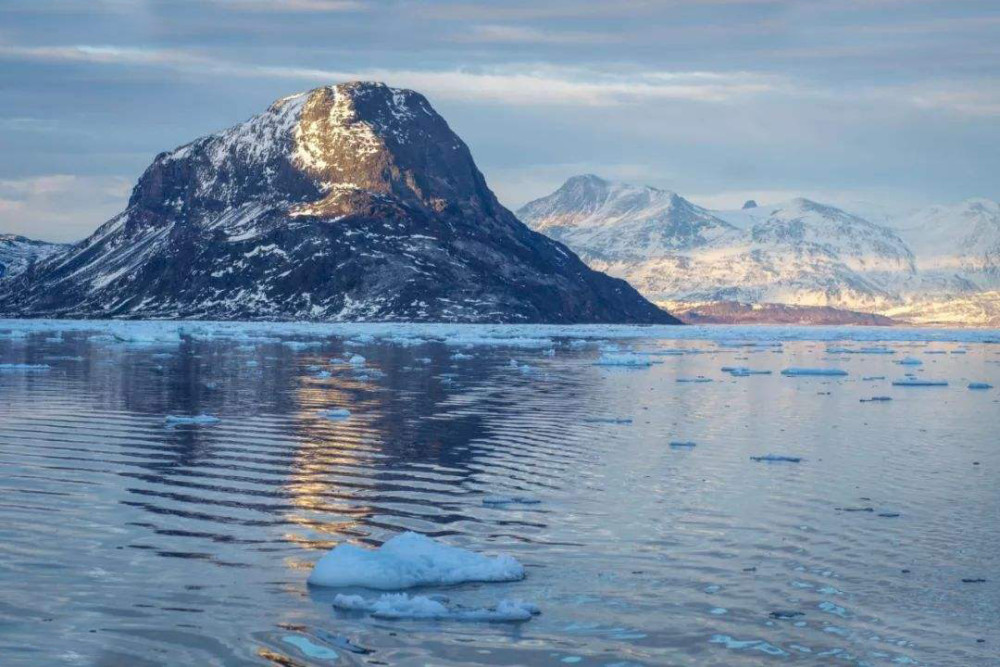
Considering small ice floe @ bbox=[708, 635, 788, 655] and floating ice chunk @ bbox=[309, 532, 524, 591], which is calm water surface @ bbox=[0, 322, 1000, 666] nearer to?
small ice floe @ bbox=[708, 635, 788, 655]

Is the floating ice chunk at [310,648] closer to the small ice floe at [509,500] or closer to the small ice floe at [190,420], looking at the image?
the small ice floe at [509,500]

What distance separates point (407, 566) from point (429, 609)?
5.04 ft

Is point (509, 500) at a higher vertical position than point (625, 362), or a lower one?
lower

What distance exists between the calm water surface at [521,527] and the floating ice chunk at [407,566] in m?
0.26

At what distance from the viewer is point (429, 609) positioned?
14.7 meters

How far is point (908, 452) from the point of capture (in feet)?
99.9

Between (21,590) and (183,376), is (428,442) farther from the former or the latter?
(183,376)

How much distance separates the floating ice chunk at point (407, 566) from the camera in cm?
1578

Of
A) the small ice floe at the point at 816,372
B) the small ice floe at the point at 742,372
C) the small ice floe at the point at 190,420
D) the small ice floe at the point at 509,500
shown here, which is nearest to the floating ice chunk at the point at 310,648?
the small ice floe at the point at 509,500

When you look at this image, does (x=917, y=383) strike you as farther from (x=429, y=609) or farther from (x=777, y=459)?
(x=429, y=609)

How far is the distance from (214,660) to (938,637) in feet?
28.3

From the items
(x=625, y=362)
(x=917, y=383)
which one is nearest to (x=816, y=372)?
(x=917, y=383)

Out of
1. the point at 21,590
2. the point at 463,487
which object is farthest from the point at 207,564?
the point at 463,487

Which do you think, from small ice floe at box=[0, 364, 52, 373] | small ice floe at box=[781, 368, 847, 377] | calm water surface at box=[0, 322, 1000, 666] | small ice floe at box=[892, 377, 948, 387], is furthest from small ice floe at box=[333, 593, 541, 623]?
small ice floe at box=[781, 368, 847, 377]
